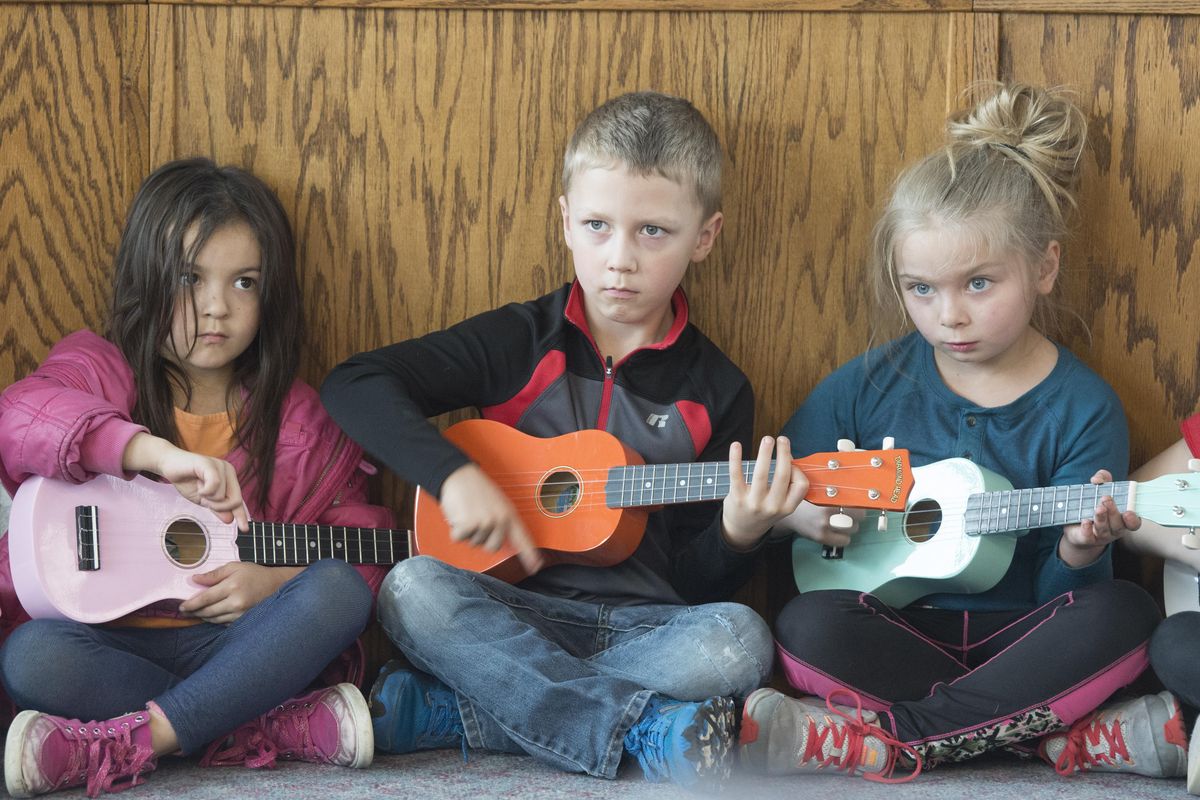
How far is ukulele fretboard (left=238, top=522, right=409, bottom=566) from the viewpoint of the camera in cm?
163

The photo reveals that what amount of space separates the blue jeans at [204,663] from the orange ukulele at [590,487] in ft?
0.63

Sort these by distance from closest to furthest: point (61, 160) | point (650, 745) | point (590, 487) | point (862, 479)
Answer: point (650, 745), point (862, 479), point (590, 487), point (61, 160)

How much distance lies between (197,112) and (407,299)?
41 cm

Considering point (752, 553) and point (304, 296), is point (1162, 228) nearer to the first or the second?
point (752, 553)

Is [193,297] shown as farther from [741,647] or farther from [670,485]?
[741,647]

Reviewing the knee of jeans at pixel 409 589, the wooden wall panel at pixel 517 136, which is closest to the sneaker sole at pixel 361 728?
the knee of jeans at pixel 409 589

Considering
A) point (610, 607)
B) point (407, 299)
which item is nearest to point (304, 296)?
point (407, 299)

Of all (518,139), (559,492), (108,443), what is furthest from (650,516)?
(108,443)

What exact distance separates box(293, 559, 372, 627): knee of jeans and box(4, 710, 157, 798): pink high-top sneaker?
8.6 inches

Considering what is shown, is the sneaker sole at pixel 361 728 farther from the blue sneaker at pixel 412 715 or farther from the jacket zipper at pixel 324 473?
the jacket zipper at pixel 324 473

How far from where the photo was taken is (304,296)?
6.25ft

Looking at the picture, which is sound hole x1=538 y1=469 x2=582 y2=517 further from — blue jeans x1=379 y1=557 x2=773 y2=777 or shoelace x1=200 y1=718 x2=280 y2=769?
shoelace x1=200 y1=718 x2=280 y2=769

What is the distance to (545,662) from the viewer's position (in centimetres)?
149

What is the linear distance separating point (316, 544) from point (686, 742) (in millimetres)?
589
